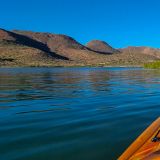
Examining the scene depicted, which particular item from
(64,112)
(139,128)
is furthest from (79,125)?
(64,112)

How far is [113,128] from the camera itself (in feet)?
37.5

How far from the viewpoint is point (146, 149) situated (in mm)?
6500

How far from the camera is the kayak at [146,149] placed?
593 centimetres

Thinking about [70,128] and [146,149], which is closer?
[146,149]

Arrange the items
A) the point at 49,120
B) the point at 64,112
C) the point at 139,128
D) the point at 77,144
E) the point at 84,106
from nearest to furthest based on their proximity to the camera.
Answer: the point at 77,144 < the point at 139,128 < the point at 49,120 < the point at 64,112 < the point at 84,106

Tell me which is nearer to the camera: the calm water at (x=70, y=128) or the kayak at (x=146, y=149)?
the kayak at (x=146, y=149)

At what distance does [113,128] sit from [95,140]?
5.82 feet

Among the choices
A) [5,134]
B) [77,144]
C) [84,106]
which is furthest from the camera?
[84,106]

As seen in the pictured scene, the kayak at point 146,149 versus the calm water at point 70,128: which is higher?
the kayak at point 146,149

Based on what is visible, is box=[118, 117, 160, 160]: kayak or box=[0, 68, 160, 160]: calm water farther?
box=[0, 68, 160, 160]: calm water

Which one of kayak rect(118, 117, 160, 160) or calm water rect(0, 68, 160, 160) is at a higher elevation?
kayak rect(118, 117, 160, 160)

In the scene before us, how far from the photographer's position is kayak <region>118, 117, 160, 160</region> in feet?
19.5

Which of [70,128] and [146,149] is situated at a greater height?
[146,149]

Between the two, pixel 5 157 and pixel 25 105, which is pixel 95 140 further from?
pixel 25 105
